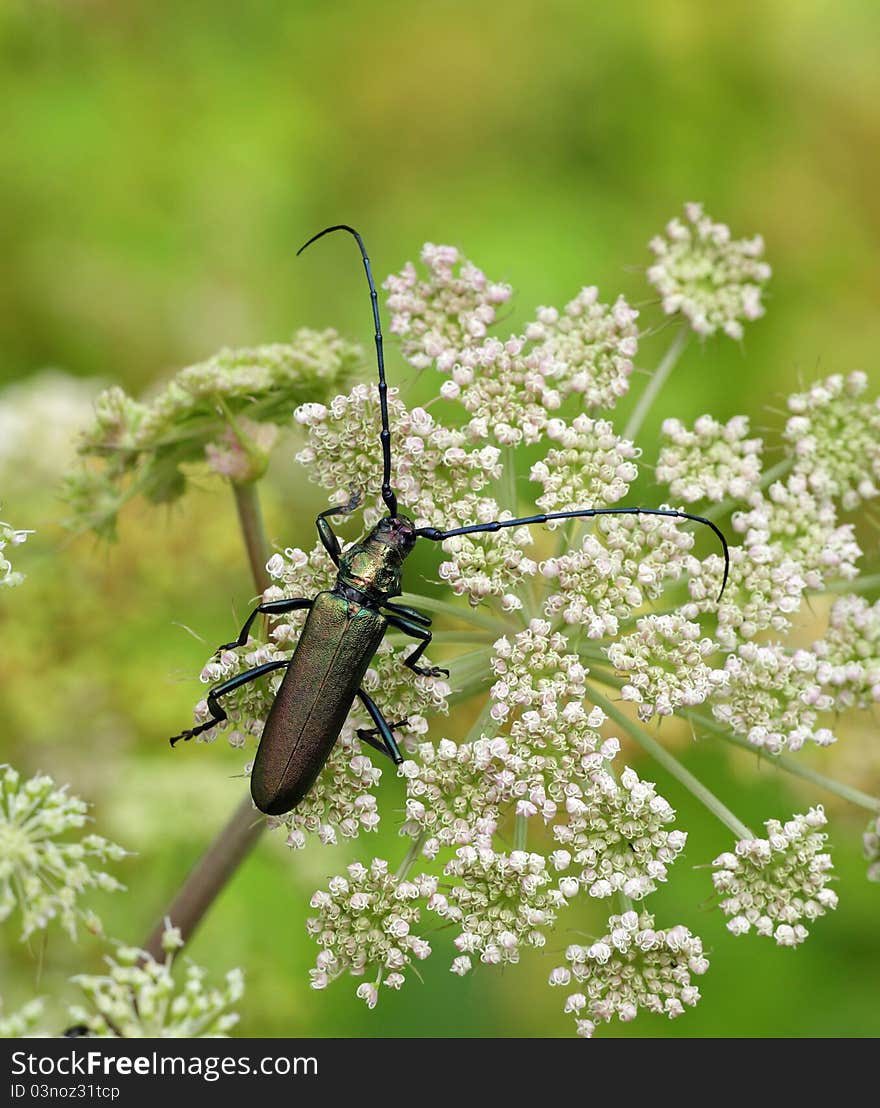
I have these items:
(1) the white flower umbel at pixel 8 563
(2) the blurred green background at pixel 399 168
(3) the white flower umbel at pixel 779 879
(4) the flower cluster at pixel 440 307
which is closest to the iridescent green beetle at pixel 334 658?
(4) the flower cluster at pixel 440 307

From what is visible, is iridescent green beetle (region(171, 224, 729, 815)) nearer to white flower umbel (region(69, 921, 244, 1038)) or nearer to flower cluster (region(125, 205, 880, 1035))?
flower cluster (region(125, 205, 880, 1035))

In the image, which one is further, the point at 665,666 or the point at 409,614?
the point at 409,614

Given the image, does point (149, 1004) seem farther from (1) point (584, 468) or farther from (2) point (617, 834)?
(1) point (584, 468)

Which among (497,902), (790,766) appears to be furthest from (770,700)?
(497,902)

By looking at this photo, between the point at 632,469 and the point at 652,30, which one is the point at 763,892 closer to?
A: the point at 632,469

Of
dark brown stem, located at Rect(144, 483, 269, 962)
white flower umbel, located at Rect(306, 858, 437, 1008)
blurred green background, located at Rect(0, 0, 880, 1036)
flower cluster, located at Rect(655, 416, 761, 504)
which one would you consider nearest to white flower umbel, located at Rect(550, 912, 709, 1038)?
white flower umbel, located at Rect(306, 858, 437, 1008)
